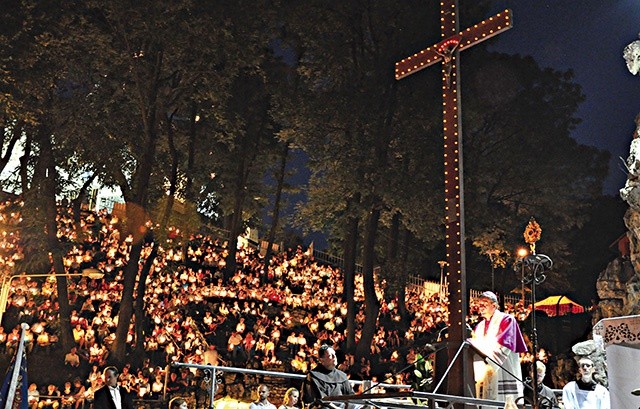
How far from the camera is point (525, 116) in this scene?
3047cm

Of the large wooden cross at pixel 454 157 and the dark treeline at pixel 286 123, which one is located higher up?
the dark treeline at pixel 286 123

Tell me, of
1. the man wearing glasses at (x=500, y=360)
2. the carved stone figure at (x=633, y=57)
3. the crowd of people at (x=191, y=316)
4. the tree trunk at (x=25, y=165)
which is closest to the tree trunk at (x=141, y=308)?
the crowd of people at (x=191, y=316)

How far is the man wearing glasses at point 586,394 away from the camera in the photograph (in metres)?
8.89

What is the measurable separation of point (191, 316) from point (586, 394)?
18104mm

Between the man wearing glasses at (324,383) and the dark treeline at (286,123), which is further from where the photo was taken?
the dark treeline at (286,123)

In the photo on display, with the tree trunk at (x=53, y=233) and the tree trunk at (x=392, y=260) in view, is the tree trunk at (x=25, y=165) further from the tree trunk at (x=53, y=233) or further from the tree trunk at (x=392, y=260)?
the tree trunk at (x=392, y=260)

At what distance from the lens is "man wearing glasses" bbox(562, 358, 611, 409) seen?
8.89 meters

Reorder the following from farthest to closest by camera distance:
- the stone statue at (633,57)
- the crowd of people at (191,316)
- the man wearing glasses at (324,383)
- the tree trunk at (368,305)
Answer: the tree trunk at (368,305) → the crowd of people at (191,316) → the stone statue at (633,57) → the man wearing glasses at (324,383)

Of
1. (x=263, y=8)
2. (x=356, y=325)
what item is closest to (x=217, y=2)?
(x=263, y=8)

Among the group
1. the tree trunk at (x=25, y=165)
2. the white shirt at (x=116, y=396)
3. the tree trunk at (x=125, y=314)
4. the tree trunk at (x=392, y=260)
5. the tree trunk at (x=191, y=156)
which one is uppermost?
the tree trunk at (x=191, y=156)

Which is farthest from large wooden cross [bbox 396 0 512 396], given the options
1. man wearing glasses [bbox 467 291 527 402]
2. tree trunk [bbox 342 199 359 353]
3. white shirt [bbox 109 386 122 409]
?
tree trunk [bbox 342 199 359 353]

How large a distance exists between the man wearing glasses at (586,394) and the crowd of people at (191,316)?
10610mm

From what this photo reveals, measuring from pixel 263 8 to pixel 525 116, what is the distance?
1299 centimetres

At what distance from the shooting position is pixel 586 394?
8.95m
